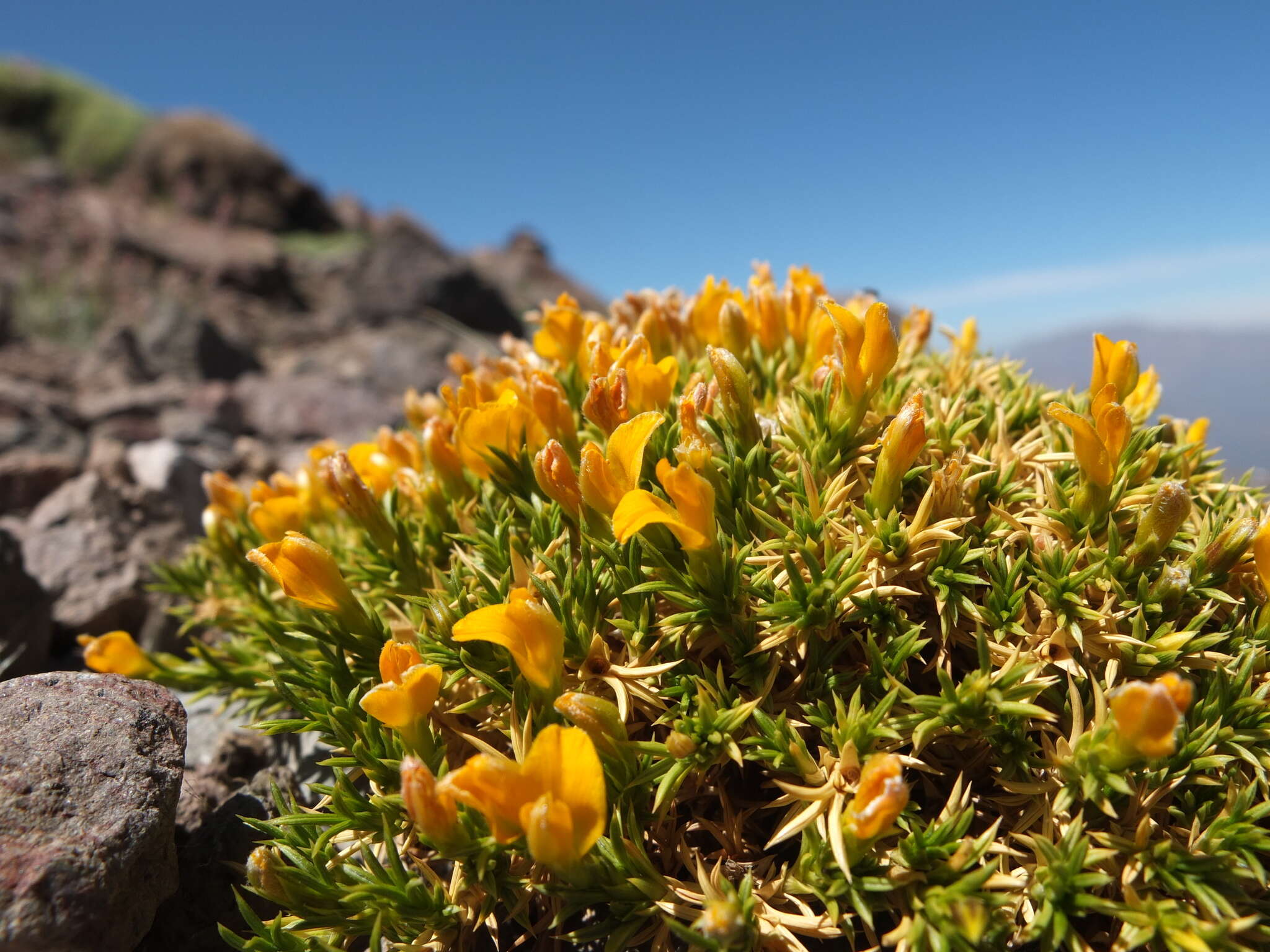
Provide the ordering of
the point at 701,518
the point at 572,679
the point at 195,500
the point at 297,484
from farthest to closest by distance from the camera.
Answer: the point at 195,500, the point at 297,484, the point at 572,679, the point at 701,518

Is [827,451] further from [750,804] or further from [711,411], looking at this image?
[750,804]

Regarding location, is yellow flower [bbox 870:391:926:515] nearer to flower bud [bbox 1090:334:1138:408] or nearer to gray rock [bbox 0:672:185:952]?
flower bud [bbox 1090:334:1138:408]

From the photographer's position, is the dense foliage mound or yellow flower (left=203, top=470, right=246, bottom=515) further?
yellow flower (left=203, top=470, right=246, bottom=515)

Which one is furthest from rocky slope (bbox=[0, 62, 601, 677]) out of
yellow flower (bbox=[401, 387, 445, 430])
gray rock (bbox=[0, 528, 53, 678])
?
yellow flower (bbox=[401, 387, 445, 430])

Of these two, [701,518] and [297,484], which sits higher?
[701,518]

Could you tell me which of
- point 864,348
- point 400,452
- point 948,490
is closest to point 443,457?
point 400,452

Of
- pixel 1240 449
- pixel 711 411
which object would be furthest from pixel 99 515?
pixel 1240 449

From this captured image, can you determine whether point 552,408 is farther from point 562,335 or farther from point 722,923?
point 722,923

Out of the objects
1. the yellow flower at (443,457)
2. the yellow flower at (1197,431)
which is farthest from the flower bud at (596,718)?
the yellow flower at (1197,431)
